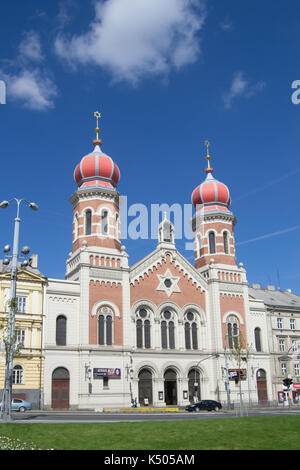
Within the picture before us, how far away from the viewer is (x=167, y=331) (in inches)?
2213

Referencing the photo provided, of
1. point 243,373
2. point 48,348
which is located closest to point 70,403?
point 48,348

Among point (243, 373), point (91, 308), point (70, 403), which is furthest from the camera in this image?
point (91, 308)

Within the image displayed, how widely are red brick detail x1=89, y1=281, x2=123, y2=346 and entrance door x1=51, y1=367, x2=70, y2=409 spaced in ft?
13.8

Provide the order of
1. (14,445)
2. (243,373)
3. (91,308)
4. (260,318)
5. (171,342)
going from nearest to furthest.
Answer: (14,445)
(243,373)
(91,308)
(171,342)
(260,318)

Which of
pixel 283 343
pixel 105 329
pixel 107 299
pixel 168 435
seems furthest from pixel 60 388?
pixel 168 435

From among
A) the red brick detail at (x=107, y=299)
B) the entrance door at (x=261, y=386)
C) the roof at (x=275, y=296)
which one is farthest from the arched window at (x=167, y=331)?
the roof at (x=275, y=296)

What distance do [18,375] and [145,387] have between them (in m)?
13.8

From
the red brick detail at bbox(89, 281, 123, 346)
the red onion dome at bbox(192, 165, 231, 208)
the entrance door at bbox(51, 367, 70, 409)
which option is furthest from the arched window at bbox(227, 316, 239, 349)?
the entrance door at bbox(51, 367, 70, 409)

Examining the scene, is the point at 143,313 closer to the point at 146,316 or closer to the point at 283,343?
the point at 146,316

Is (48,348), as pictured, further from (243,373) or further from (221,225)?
(221,225)

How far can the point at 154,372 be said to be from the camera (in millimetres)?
53625

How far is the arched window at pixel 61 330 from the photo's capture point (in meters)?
49.8

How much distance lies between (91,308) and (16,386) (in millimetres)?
10424

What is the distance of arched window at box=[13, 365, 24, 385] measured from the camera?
151 ft
